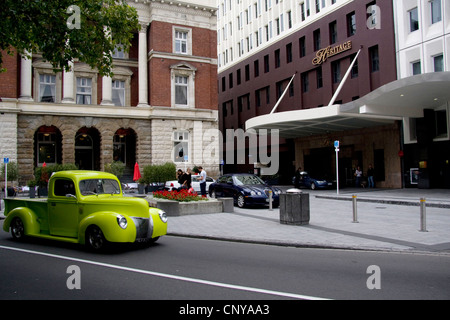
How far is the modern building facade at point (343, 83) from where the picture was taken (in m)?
23.1

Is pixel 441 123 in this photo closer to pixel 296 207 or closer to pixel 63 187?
pixel 296 207

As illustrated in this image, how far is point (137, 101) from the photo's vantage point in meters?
34.2

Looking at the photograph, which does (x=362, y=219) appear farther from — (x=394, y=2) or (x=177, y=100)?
(x=177, y=100)

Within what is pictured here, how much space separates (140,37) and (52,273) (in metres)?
30.2

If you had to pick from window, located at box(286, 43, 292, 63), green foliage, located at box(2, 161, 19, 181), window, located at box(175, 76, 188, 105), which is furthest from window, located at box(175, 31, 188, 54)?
green foliage, located at box(2, 161, 19, 181)

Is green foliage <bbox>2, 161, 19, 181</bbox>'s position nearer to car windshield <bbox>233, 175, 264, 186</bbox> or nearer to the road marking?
car windshield <bbox>233, 175, 264, 186</bbox>

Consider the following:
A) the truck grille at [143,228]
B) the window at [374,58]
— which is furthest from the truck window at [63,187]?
the window at [374,58]

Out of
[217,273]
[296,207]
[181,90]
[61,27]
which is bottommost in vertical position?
[217,273]

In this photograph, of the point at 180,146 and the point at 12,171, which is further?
the point at 180,146

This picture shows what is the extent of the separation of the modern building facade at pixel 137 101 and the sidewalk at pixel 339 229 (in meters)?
19.4

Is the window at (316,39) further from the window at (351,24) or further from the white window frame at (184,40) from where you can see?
the white window frame at (184,40)

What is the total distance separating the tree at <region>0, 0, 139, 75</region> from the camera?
10102 millimetres

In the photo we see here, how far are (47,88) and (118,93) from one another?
585 cm

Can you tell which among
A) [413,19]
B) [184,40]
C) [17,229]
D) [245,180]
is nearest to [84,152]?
[184,40]
